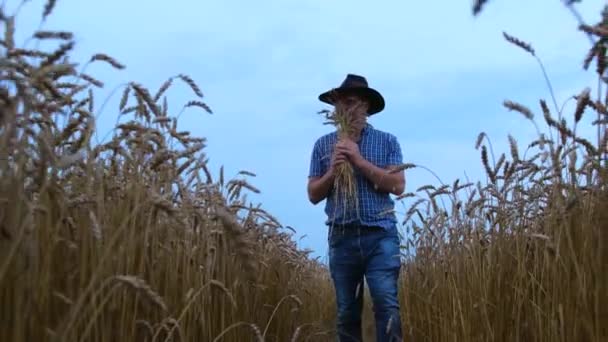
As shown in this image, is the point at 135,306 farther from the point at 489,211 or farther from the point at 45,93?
the point at 489,211

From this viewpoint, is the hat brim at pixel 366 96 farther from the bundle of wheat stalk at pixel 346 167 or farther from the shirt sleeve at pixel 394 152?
the shirt sleeve at pixel 394 152

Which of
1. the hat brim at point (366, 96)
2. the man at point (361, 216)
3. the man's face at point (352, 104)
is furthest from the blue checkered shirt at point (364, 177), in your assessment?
the hat brim at point (366, 96)

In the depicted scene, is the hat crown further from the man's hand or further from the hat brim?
the man's hand

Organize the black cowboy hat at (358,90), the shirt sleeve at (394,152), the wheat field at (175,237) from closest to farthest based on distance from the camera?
the wheat field at (175,237) → the shirt sleeve at (394,152) → the black cowboy hat at (358,90)

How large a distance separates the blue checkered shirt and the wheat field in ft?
0.86

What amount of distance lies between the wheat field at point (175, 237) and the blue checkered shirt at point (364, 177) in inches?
10.3

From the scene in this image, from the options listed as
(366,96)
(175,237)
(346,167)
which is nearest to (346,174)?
(346,167)

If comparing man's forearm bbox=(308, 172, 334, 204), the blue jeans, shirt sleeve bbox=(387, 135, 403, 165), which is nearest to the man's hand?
man's forearm bbox=(308, 172, 334, 204)

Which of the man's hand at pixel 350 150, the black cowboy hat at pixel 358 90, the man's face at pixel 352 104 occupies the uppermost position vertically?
the black cowboy hat at pixel 358 90

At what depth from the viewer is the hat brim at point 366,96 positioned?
4926 mm

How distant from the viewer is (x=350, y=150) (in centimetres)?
450

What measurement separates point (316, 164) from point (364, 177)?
394 mm

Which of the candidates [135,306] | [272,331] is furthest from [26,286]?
[272,331]

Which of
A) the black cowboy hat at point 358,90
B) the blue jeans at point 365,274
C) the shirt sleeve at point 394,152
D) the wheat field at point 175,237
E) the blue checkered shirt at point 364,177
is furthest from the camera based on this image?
the black cowboy hat at point 358,90
